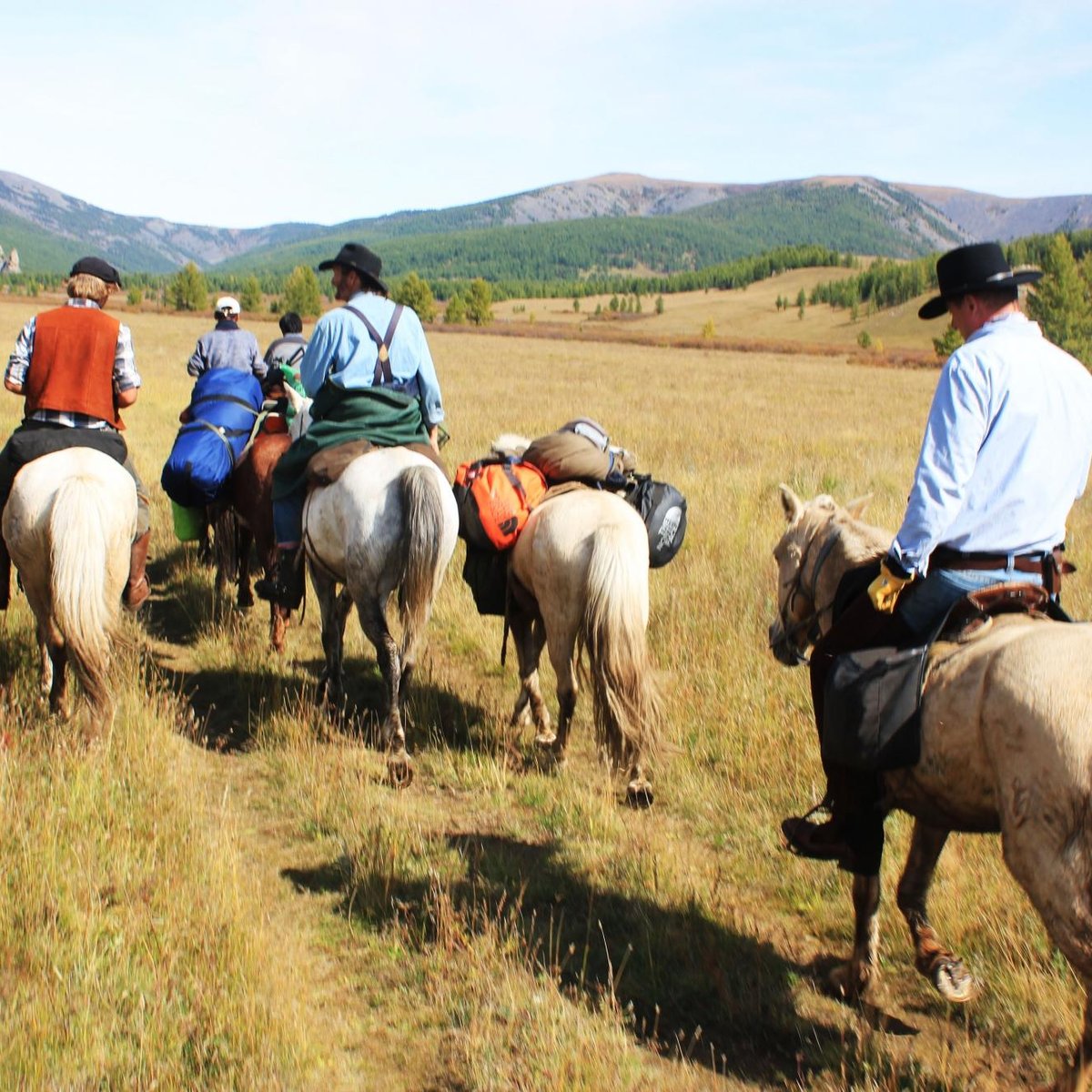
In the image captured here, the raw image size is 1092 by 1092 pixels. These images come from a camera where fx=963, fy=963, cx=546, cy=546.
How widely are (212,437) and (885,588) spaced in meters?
6.59

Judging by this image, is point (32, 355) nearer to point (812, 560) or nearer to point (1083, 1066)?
point (812, 560)

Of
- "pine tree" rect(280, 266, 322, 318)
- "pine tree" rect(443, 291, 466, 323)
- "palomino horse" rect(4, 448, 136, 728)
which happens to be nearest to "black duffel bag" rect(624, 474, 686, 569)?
"palomino horse" rect(4, 448, 136, 728)

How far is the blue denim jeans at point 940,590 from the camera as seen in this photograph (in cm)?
329

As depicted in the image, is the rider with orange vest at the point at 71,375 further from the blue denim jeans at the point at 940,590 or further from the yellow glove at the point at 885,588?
the blue denim jeans at the point at 940,590

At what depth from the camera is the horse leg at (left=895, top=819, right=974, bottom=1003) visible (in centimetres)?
364

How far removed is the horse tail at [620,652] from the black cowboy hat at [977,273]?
235cm

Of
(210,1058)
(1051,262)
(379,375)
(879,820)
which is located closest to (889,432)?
(379,375)

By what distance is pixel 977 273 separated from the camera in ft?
10.8

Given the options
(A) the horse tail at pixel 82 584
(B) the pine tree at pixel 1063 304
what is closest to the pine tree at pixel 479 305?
(B) the pine tree at pixel 1063 304

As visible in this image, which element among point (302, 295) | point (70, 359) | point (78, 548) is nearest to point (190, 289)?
point (302, 295)

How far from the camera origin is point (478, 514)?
6.02 metres

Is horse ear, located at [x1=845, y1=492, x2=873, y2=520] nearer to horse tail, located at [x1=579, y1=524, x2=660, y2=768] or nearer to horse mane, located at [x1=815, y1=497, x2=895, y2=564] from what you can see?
horse mane, located at [x1=815, y1=497, x2=895, y2=564]

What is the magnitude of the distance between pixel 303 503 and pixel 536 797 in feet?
8.69

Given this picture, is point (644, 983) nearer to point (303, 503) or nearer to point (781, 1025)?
point (781, 1025)
